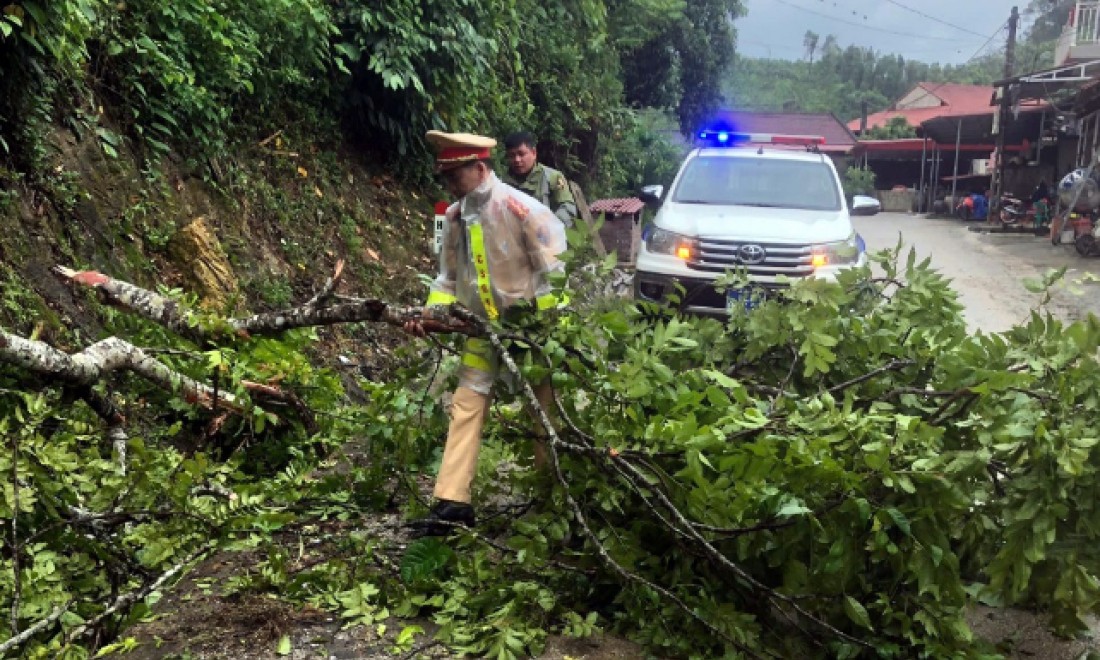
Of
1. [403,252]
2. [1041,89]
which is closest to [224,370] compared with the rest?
[403,252]

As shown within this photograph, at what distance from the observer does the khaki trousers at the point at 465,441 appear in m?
3.89

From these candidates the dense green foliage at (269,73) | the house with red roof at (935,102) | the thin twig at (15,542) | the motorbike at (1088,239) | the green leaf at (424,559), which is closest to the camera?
the thin twig at (15,542)

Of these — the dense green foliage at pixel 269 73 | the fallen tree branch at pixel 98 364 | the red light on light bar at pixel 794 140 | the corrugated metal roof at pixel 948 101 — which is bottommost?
the fallen tree branch at pixel 98 364

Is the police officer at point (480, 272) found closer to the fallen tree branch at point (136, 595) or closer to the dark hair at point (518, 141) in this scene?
the fallen tree branch at point (136, 595)

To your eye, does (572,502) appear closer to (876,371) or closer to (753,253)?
(876,371)

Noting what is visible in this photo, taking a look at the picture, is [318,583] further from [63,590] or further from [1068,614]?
[1068,614]

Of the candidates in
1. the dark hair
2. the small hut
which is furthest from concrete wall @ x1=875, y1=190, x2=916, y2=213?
the dark hair

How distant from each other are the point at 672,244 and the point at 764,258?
82 cm

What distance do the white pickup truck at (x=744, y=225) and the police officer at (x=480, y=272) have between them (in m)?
3.22

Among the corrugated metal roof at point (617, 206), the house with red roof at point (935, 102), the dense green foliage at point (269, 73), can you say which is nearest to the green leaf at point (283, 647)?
the dense green foliage at point (269, 73)

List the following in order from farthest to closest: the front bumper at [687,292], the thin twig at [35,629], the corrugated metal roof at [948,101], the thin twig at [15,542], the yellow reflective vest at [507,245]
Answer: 1. the corrugated metal roof at [948,101]
2. the front bumper at [687,292]
3. the yellow reflective vest at [507,245]
4. the thin twig at [15,542]
5. the thin twig at [35,629]

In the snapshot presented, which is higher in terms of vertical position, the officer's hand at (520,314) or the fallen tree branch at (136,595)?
the officer's hand at (520,314)

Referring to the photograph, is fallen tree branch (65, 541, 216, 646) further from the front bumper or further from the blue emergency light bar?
the blue emergency light bar

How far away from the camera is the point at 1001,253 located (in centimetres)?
1833
